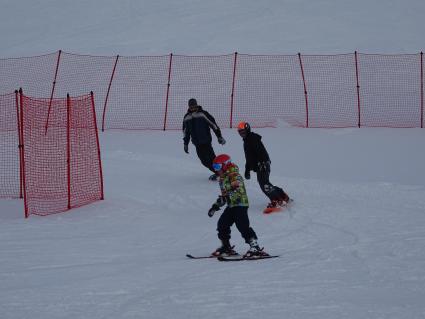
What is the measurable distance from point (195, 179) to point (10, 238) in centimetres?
550

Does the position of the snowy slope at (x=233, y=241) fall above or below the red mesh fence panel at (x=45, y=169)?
below

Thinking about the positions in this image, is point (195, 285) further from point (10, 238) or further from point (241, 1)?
point (241, 1)

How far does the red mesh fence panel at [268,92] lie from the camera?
76.0 ft

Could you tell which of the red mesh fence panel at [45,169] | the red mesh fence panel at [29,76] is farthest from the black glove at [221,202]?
the red mesh fence panel at [29,76]

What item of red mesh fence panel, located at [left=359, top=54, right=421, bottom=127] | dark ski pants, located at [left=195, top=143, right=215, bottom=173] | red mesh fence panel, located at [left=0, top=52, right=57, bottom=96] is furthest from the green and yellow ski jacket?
red mesh fence panel, located at [left=0, top=52, right=57, bottom=96]

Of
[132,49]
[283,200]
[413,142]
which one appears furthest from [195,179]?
[132,49]

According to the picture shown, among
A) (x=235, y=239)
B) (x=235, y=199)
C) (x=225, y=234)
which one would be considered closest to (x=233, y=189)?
(x=235, y=199)

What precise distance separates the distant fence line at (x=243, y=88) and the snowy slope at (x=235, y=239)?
1.49 m

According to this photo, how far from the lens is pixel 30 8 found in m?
40.3

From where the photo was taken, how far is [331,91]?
80.6ft

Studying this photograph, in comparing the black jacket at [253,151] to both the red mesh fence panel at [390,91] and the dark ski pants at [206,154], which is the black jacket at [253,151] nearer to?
the dark ski pants at [206,154]

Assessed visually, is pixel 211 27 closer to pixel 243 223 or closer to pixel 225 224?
pixel 225 224

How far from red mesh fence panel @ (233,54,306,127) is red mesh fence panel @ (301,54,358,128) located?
366 mm

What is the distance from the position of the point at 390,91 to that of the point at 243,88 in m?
4.96
